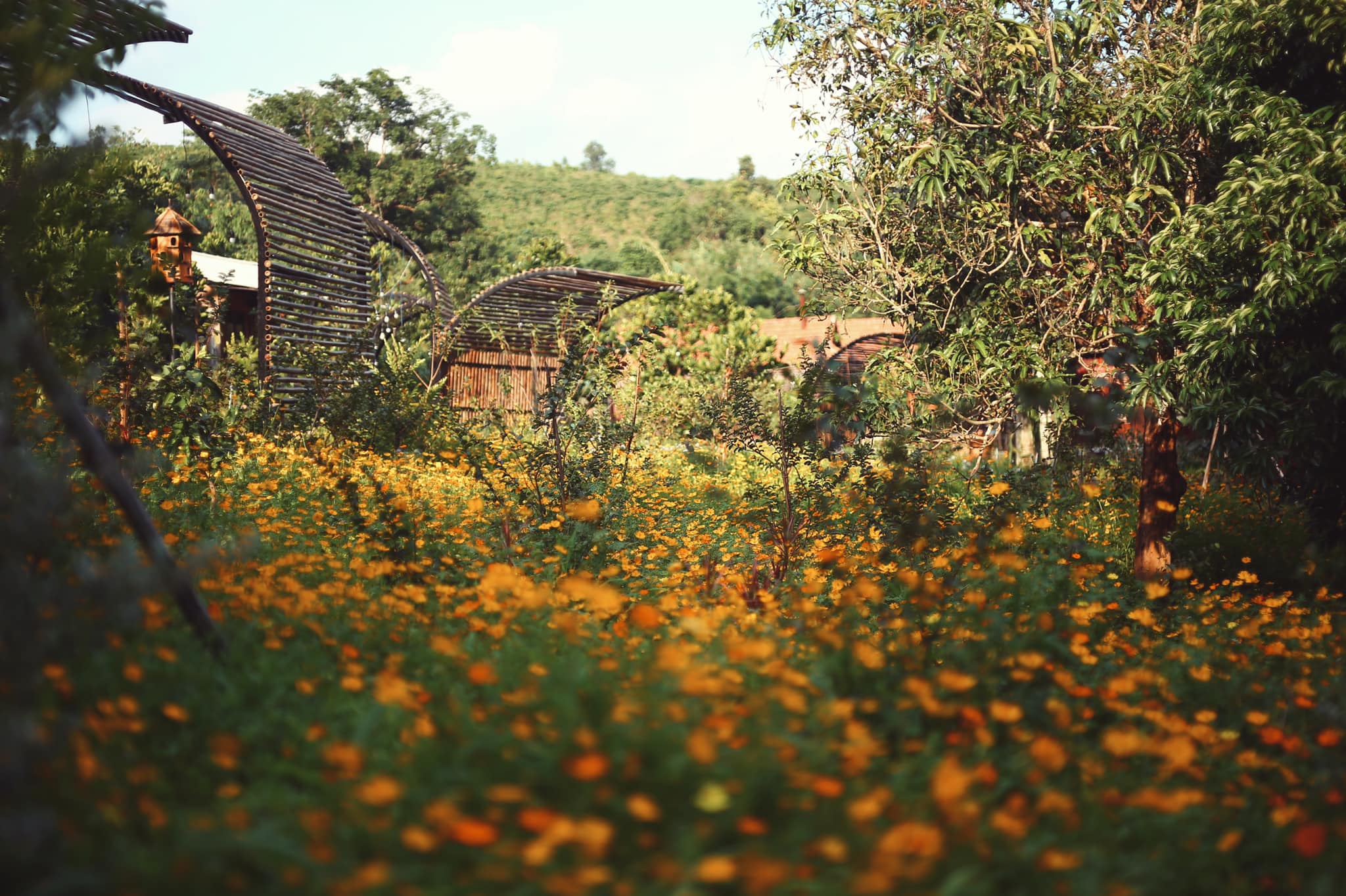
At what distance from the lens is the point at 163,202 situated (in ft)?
64.5

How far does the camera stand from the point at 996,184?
5.84 m

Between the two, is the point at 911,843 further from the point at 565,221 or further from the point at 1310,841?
the point at 565,221

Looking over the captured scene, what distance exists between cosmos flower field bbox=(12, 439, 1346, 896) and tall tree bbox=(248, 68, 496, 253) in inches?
956

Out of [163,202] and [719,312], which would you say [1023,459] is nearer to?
[719,312]

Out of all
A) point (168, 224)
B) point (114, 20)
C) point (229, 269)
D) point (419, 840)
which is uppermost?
point (229, 269)

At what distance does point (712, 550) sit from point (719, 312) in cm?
1271

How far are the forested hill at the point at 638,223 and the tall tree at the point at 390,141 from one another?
1916 mm

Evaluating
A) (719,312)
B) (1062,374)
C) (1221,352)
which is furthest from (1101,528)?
(719,312)

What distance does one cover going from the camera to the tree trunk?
5.65 meters

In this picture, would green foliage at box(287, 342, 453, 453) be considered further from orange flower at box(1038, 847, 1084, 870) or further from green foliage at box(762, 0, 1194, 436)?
orange flower at box(1038, 847, 1084, 870)

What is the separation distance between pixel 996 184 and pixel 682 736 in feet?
16.4

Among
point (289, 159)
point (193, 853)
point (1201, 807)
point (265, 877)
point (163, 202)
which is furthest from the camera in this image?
point (163, 202)

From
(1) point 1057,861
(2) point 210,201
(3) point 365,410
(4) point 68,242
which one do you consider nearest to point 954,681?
(1) point 1057,861

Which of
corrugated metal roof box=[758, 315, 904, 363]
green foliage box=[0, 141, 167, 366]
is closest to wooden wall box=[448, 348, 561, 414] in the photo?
corrugated metal roof box=[758, 315, 904, 363]
